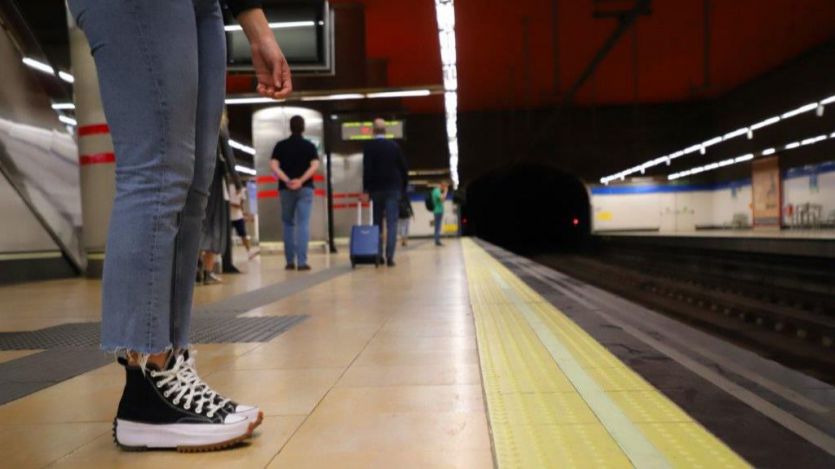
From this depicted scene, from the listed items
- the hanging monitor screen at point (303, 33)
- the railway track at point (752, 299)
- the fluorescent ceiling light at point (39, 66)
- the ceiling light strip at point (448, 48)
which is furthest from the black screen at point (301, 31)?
the railway track at point (752, 299)

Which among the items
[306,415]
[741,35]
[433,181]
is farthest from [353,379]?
[433,181]

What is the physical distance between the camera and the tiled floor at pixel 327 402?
5.47 feet

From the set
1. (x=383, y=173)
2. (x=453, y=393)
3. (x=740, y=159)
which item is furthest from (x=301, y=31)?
(x=740, y=159)

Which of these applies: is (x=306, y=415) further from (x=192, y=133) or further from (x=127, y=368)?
(x=192, y=133)

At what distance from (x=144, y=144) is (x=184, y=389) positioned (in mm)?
624

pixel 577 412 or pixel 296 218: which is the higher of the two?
pixel 296 218

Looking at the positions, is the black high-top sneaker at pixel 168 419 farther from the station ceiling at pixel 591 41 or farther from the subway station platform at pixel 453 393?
the station ceiling at pixel 591 41

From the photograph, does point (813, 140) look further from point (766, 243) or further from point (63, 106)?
point (63, 106)

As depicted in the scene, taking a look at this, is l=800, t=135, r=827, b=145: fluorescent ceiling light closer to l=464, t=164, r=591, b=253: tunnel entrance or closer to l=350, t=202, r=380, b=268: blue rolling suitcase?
l=350, t=202, r=380, b=268: blue rolling suitcase

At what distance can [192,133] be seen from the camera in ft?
5.86

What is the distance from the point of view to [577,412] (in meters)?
1.95

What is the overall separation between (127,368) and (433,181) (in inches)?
1245

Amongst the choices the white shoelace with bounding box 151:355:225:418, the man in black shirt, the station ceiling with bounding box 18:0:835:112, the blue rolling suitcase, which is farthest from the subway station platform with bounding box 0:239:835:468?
the station ceiling with bounding box 18:0:835:112

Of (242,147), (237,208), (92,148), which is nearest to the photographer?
(92,148)
